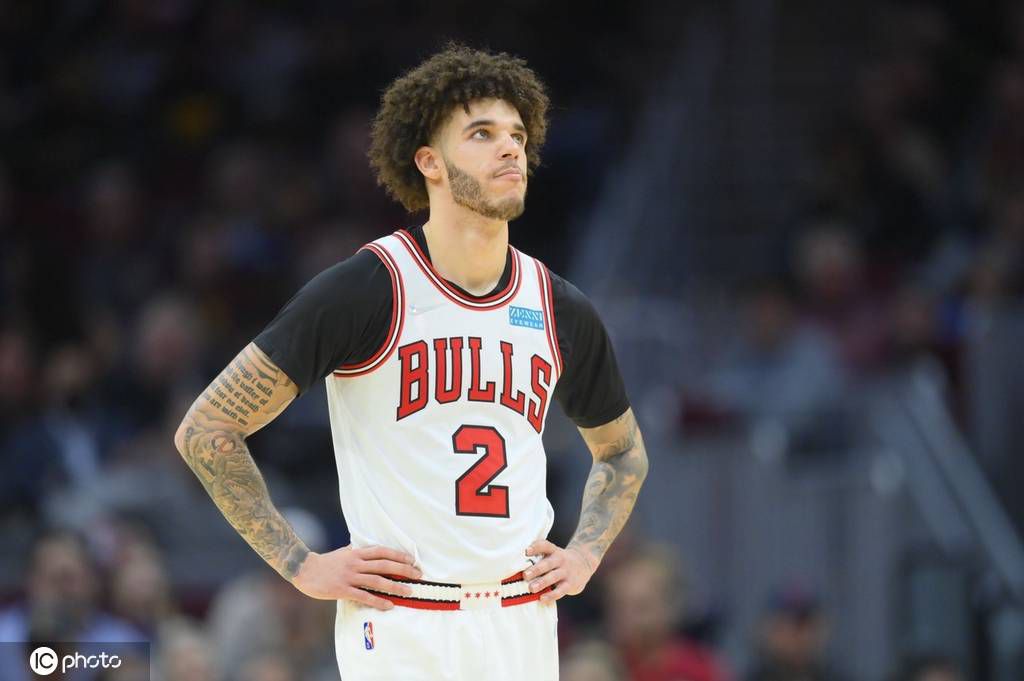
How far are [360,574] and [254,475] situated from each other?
1.51 ft

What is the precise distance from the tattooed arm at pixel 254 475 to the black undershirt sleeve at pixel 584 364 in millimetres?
925

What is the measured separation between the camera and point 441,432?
4766 millimetres

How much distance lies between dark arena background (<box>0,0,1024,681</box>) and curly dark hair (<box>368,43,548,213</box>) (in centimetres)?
236

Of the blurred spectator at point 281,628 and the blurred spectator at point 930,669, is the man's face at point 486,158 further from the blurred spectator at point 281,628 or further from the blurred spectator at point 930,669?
the blurred spectator at point 930,669

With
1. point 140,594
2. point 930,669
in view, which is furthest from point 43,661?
point 930,669

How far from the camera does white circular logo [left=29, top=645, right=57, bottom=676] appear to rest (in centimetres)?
570

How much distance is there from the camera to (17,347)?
11.3 meters

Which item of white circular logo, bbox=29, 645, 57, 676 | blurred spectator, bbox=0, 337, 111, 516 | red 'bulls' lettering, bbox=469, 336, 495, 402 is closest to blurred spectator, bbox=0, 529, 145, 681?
white circular logo, bbox=29, 645, 57, 676

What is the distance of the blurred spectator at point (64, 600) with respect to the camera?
740 centimetres

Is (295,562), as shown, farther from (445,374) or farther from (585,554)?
(585,554)

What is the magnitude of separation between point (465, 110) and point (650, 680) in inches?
173

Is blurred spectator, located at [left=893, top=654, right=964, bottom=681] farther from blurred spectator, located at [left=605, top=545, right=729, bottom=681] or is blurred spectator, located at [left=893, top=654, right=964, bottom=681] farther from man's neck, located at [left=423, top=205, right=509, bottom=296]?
man's neck, located at [left=423, top=205, right=509, bottom=296]

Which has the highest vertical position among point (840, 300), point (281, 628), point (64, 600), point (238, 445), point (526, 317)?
point (840, 300)

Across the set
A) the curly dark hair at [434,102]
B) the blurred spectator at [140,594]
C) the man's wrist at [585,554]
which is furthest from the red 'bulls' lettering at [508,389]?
the blurred spectator at [140,594]
